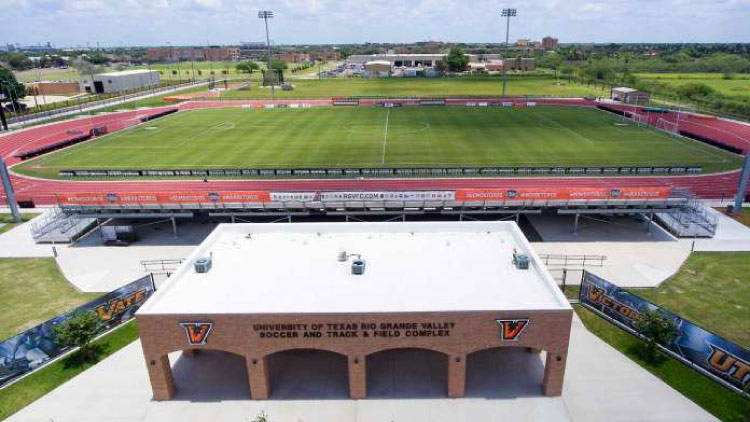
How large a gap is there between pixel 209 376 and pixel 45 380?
7.95m

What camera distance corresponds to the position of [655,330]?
2238 cm

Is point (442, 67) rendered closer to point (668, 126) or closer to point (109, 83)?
point (109, 83)

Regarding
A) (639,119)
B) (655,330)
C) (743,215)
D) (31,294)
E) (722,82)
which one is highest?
(722,82)

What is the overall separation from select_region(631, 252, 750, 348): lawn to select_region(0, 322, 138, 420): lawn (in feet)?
101

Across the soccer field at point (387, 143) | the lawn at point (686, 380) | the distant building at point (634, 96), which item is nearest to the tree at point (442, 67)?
the distant building at point (634, 96)

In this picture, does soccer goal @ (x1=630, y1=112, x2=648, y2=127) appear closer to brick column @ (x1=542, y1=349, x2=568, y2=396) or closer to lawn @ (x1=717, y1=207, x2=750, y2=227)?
lawn @ (x1=717, y1=207, x2=750, y2=227)

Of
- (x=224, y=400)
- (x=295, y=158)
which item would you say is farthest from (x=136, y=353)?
(x=295, y=158)

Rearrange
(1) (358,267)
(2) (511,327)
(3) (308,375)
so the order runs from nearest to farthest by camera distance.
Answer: (2) (511,327) < (3) (308,375) < (1) (358,267)

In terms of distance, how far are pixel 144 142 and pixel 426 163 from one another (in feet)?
140

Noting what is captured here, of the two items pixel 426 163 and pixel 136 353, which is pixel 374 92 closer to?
pixel 426 163

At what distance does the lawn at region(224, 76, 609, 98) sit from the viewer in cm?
12200

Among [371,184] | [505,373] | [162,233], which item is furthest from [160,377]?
[371,184]

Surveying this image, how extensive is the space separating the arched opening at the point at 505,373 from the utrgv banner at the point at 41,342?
64.1ft

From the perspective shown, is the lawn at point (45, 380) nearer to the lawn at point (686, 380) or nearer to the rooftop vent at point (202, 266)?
the rooftop vent at point (202, 266)
